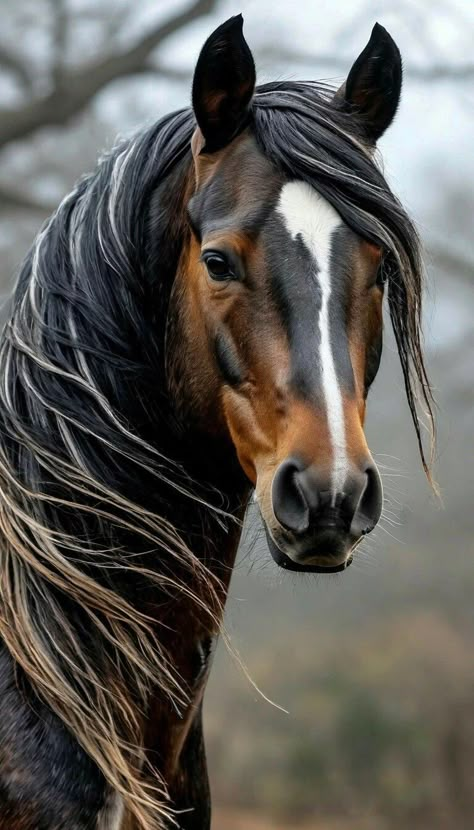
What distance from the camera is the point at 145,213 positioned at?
5.31ft

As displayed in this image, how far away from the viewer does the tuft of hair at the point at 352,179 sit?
1.47 m

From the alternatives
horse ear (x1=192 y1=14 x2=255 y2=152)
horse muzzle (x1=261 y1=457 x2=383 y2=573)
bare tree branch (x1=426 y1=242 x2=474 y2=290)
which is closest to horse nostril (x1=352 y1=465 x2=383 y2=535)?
horse muzzle (x1=261 y1=457 x2=383 y2=573)

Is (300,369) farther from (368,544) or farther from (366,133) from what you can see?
(366,133)

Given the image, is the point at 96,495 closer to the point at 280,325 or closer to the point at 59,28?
the point at 280,325

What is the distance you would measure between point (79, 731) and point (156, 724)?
0.64ft

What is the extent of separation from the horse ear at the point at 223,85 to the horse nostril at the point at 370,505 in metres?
0.61

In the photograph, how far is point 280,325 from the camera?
1.37 meters

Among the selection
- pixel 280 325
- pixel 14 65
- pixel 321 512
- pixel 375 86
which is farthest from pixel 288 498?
pixel 14 65

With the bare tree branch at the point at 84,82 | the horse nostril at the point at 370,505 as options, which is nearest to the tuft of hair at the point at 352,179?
the horse nostril at the point at 370,505

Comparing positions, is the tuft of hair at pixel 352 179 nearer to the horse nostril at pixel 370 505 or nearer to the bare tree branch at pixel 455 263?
the horse nostril at pixel 370 505

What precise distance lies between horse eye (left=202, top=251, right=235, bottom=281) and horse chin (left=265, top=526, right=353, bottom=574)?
1.24 feet

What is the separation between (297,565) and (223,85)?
29.7 inches

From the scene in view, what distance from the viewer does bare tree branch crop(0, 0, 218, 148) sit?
182 inches

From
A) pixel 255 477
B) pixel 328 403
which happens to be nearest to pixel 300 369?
pixel 328 403
